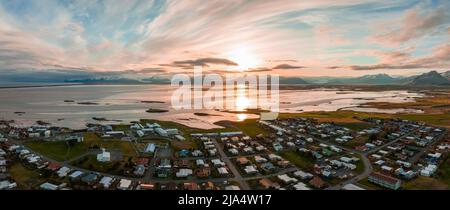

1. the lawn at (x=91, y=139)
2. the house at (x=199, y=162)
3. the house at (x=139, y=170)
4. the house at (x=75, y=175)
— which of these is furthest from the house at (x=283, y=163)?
the lawn at (x=91, y=139)

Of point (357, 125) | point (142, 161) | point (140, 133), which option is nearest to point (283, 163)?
point (142, 161)

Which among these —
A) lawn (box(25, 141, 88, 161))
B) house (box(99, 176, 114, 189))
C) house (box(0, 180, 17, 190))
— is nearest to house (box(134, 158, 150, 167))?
house (box(99, 176, 114, 189))

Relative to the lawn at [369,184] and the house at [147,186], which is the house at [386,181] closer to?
the lawn at [369,184]

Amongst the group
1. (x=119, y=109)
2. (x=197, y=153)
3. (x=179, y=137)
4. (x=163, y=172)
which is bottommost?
(x=163, y=172)

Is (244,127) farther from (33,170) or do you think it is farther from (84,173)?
(33,170)

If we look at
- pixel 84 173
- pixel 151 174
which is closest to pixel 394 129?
pixel 151 174

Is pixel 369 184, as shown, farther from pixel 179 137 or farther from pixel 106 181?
pixel 179 137
